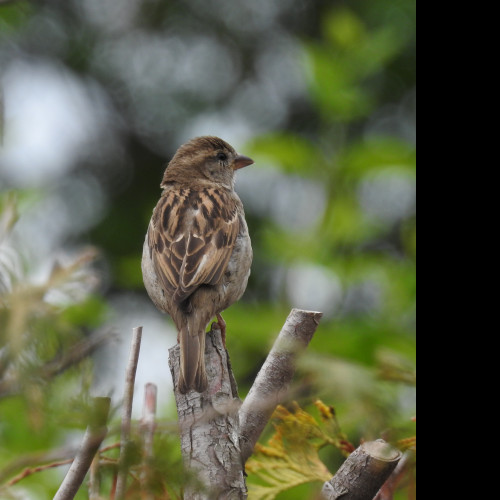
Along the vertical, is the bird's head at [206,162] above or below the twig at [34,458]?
above

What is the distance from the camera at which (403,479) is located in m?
1.84

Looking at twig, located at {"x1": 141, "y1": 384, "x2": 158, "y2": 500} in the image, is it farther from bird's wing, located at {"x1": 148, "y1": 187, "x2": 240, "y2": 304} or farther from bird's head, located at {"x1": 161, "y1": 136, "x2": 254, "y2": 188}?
bird's head, located at {"x1": 161, "y1": 136, "x2": 254, "y2": 188}

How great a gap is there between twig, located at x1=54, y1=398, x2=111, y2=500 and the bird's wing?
130 centimetres

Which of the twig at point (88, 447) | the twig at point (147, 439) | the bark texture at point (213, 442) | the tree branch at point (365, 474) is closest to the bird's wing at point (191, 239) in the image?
the bark texture at point (213, 442)

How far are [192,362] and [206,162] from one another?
174 cm

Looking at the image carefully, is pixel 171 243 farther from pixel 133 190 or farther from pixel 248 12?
pixel 248 12

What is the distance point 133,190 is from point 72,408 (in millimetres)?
5963

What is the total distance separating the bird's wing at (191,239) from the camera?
2.58 metres

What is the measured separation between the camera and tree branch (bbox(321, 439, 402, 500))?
1607mm

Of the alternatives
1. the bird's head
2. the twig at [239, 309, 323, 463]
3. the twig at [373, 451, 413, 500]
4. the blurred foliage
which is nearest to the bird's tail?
the twig at [239, 309, 323, 463]

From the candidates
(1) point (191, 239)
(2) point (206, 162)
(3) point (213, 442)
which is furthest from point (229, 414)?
(2) point (206, 162)

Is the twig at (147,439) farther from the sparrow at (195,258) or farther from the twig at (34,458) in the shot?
the sparrow at (195,258)

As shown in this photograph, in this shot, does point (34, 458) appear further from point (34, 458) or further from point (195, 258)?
point (195, 258)

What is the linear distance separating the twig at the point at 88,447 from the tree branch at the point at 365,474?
0.56 metres
